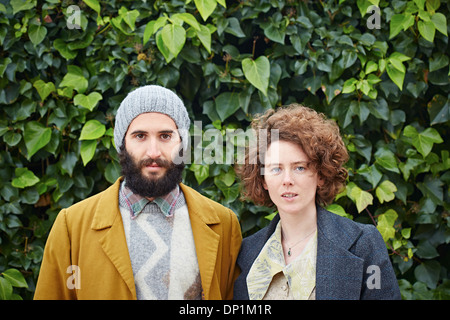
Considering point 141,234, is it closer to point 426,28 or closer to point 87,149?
point 87,149

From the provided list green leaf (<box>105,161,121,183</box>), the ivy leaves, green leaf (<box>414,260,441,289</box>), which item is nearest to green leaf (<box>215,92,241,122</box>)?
the ivy leaves

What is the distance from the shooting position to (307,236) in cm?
184

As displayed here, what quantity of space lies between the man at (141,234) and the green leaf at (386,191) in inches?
39.7

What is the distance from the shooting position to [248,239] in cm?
203

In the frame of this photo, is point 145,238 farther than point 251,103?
No

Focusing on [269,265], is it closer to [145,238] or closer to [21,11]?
[145,238]

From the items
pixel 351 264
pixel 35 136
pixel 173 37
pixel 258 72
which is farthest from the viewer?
pixel 35 136

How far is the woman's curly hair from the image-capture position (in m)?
1.81

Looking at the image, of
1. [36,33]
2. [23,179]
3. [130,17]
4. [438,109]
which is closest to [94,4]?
[130,17]

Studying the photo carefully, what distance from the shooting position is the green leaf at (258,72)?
97.3 inches

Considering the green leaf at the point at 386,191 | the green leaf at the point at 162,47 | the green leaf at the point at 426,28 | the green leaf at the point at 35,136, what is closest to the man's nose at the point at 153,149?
the green leaf at the point at 162,47

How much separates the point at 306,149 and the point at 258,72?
829mm
